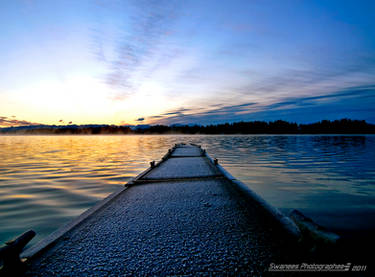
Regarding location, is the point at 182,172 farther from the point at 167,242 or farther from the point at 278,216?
the point at 167,242

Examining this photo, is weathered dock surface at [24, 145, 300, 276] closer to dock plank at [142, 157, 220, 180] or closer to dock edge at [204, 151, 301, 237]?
dock edge at [204, 151, 301, 237]

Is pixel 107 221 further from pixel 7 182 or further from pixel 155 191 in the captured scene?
pixel 7 182

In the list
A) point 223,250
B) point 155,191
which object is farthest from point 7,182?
point 223,250

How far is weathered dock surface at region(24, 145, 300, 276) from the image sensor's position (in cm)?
298

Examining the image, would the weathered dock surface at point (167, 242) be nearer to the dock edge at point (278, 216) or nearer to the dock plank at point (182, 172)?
the dock edge at point (278, 216)

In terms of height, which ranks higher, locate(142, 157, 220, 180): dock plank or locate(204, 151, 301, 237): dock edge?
locate(204, 151, 301, 237): dock edge

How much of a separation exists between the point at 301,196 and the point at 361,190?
3354 mm

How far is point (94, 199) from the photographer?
849 centimetres

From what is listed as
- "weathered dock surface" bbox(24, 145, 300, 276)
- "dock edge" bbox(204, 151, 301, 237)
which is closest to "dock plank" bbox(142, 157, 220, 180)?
"dock edge" bbox(204, 151, 301, 237)

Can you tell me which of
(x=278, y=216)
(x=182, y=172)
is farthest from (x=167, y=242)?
(x=182, y=172)

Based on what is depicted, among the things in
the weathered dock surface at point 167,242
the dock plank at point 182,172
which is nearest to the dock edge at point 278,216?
the weathered dock surface at point 167,242

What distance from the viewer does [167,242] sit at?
12.0ft

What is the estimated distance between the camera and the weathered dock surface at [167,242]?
2.98 m

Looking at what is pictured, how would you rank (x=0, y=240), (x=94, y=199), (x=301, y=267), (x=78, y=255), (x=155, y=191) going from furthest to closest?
(x=94, y=199) < (x=155, y=191) < (x=0, y=240) < (x=78, y=255) < (x=301, y=267)
